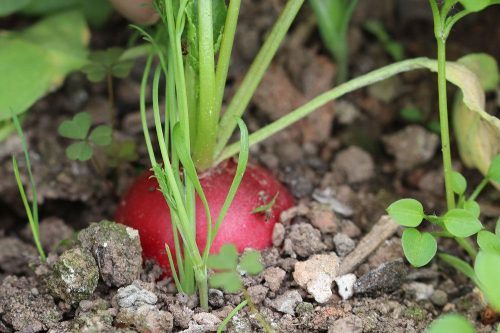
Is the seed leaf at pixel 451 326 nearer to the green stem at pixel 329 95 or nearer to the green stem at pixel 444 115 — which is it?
the green stem at pixel 444 115

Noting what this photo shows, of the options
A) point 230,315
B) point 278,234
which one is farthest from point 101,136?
point 230,315

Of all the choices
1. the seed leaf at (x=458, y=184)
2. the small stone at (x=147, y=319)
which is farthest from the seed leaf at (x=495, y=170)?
the small stone at (x=147, y=319)

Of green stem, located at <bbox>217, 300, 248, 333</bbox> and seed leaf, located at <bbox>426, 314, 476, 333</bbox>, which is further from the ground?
seed leaf, located at <bbox>426, 314, 476, 333</bbox>

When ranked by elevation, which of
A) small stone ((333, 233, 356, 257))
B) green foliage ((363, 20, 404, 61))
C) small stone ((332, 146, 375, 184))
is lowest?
small stone ((333, 233, 356, 257))

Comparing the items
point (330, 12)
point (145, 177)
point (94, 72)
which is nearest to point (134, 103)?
point (94, 72)

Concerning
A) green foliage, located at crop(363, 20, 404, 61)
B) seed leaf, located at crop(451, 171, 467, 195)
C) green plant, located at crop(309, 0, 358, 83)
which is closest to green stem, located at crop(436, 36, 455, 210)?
seed leaf, located at crop(451, 171, 467, 195)

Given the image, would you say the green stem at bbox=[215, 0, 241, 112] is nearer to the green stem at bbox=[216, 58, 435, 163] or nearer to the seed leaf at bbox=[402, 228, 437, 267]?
the green stem at bbox=[216, 58, 435, 163]

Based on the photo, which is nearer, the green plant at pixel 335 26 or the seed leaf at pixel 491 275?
the seed leaf at pixel 491 275
